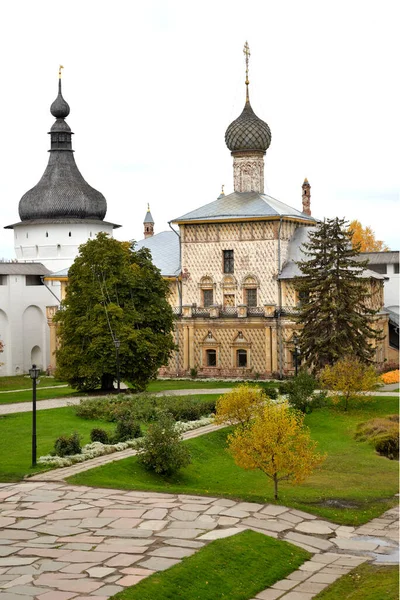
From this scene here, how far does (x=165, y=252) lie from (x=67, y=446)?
2693 cm

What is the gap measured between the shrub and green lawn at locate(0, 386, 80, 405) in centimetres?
733

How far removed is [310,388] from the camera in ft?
107

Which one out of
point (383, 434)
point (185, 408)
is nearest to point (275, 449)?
point (383, 434)

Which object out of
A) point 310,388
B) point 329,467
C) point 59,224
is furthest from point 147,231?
point 329,467

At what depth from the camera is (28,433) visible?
25.5 metres

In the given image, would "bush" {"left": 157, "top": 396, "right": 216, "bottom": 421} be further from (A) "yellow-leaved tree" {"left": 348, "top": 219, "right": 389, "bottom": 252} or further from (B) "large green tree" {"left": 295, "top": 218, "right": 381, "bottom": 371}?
(A) "yellow-leaved tree" {"left": 348, "top": 219, "right": 389, "bottom": 252}

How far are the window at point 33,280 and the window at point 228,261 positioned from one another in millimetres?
12865

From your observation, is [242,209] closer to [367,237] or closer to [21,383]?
[21,383]

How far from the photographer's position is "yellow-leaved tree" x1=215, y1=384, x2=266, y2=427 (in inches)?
1031

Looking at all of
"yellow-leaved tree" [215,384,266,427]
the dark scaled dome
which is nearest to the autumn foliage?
the dark scaled dome

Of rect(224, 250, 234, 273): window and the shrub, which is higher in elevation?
rect(224, 250, 234, 273): window

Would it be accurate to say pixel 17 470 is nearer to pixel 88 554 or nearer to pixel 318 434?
pixel 88 554

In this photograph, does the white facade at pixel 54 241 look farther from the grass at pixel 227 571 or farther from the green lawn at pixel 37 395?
the grass at pixel 227 571

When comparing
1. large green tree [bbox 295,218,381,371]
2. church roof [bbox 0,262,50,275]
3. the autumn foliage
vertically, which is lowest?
the autumn foliage
